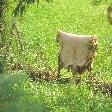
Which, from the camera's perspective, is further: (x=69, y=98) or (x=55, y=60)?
(x=55, y=60)

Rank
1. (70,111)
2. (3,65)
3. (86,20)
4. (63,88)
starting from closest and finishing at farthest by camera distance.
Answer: (70,111) < (63,88) < (3,65) < (86,20)

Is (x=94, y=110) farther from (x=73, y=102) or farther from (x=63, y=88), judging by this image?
(x=63, y=88)

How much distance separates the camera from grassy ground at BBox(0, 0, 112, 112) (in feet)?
7.58

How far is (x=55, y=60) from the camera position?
987 cm

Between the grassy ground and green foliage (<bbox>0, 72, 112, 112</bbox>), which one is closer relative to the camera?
the grassy ground

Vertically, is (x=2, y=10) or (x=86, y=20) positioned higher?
(x=2, y=10)

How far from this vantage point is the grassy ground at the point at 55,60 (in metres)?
2.31

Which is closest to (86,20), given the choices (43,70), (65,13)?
(65,13)

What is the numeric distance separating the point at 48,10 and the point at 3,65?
884 cm

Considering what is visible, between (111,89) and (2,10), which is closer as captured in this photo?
(111,89)

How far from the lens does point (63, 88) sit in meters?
7.14

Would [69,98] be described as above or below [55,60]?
above

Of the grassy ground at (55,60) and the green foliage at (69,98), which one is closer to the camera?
the grassy ground at (55,60)

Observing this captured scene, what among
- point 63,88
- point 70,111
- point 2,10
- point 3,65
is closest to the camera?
point 70,111
